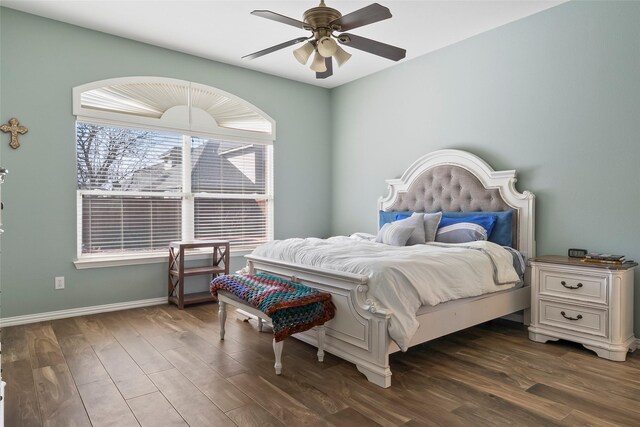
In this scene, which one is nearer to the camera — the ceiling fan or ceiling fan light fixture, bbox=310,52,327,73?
the ceiling fan

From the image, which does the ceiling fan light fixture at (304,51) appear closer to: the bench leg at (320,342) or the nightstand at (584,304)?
the bench leg at (320,342)

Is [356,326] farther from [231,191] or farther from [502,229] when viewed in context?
[231,191]

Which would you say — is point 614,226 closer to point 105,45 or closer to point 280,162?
point 280,162

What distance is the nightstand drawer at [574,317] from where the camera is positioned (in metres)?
2.88

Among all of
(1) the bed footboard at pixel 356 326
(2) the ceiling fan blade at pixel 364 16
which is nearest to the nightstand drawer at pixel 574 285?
(1) the bed footboard at pixel 356 326

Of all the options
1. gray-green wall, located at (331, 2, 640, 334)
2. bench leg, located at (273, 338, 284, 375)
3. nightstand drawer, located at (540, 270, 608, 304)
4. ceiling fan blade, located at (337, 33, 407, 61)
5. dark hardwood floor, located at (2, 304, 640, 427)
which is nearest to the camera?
dark hardwood floor, located at (2, 304, 640, 427)

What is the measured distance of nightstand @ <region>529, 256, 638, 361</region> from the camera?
2818 mm

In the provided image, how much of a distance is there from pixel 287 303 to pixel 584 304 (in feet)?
7.12

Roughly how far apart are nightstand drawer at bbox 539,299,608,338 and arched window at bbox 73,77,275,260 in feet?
10.6

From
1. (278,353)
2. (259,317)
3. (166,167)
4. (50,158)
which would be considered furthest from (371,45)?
(50,158)

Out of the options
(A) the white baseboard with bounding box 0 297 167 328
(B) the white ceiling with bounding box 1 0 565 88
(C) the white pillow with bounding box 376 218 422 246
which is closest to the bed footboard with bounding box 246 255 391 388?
(C) the white pillow with bounding box 376 218 422 246

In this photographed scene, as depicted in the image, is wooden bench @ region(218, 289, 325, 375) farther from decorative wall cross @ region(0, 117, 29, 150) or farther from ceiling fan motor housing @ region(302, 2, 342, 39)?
decorative wall cross @ region(0, 117, 29, 150)

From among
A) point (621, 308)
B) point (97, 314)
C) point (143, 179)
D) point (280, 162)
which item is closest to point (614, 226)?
point (621, 308)

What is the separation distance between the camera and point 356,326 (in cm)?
258
